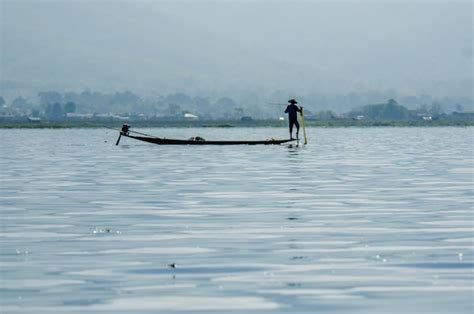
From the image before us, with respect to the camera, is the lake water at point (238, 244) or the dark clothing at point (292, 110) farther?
the dark clothing at point (292, 110)

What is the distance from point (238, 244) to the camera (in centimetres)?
1867

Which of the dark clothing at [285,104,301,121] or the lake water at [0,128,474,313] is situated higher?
the dark clothing at [285,104,301,121]

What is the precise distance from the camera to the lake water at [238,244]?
13828 mm

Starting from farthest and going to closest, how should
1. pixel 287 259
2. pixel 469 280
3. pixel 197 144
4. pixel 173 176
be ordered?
1. pixel 197 144
2. pixel 173 176
3. pixel 287 259
4. pixel 469 280

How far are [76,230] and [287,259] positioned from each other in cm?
524

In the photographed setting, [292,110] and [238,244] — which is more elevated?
[292,110]

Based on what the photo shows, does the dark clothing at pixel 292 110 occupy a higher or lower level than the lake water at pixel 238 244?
higher

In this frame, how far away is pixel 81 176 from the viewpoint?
3753cm

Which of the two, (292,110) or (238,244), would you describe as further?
(292,110)

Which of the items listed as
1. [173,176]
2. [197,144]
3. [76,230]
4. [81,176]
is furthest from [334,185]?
[197,144]

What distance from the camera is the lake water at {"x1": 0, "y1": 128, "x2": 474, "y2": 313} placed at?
45.4 feet

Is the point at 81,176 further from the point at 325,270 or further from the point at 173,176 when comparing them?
the point at 325,270

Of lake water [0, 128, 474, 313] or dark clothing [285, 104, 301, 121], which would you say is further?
dark clothing [285, 104, 301, 121]

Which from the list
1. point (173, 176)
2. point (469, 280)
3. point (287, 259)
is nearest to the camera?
point (469, 280)
